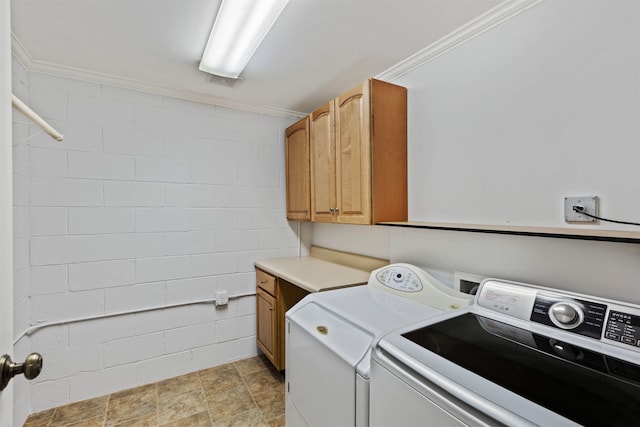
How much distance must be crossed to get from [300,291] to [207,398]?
98 cm

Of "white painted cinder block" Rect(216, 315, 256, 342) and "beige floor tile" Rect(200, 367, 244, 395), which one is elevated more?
"white painted cinder block" Rect(216, 315, 256, 342)

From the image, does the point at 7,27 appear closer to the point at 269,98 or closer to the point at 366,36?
the point at 366,36

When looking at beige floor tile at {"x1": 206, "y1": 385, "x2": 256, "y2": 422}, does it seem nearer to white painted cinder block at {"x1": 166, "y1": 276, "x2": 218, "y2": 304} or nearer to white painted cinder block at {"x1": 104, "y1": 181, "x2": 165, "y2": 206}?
white painted cinder block at {"x1": 166, "y1": 276, "x2": 218, "y2": 304}

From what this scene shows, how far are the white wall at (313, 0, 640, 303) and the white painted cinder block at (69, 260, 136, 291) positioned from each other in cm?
204

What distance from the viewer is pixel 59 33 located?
1655 mm

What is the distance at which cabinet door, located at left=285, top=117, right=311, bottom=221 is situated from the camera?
249 cm

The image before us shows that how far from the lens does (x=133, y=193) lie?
2.26 m

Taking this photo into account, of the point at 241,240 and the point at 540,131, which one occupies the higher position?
the point at 540,131

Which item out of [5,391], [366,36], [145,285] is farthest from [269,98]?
[5,391]

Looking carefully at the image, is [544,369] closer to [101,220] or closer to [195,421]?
[195,421]

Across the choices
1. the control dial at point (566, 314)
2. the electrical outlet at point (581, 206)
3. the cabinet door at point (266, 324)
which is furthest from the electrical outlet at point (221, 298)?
the electrical outlet at point (581, 206)

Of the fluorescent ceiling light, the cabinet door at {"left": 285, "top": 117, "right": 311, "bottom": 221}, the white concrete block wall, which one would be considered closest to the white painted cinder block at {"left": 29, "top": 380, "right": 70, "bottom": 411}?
the white concrete block wall

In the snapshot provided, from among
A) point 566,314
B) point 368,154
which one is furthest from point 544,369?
point 368,154

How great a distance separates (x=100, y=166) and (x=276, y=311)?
1.66 meters
